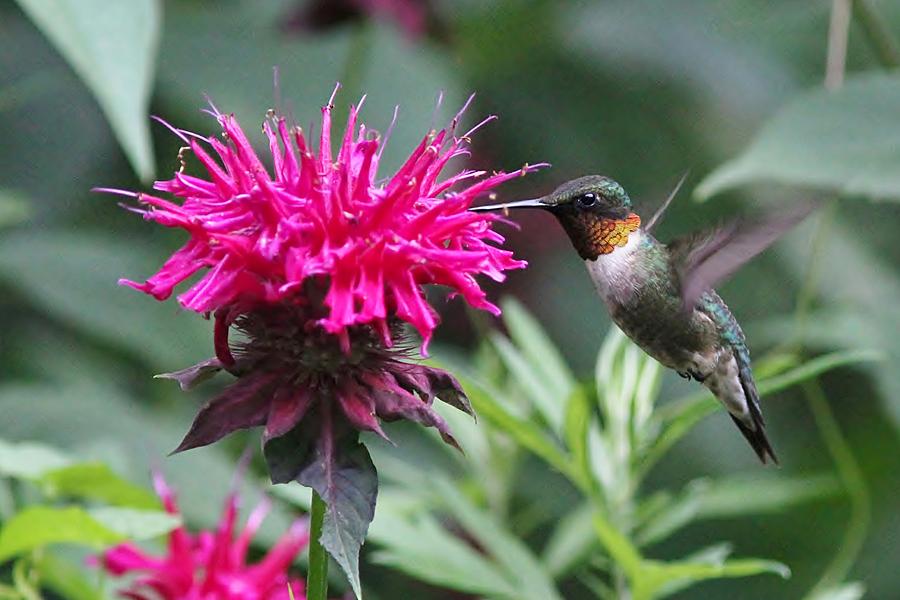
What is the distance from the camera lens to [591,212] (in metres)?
1.16

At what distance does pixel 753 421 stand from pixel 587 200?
28 centimetres

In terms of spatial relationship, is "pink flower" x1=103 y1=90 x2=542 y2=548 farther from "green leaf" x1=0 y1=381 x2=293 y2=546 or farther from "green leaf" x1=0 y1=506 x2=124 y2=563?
"green leaf" x1=0 y1=381 x2=293 y2=546

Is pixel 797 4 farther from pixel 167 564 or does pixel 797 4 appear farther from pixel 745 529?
pixel 167 564

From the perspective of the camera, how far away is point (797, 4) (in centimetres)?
264

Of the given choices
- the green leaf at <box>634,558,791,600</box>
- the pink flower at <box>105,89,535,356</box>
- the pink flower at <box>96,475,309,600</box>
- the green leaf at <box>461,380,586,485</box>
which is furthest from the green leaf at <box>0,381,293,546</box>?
the pink flower at <box>105,89,535,356</box>

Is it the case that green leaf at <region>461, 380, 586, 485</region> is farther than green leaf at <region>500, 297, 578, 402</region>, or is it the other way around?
green leaf at <region>500, 297, 578, 402</region>

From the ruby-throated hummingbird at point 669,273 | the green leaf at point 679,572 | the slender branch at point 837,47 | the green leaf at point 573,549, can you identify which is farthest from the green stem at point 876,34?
the green leaf at point 679,572

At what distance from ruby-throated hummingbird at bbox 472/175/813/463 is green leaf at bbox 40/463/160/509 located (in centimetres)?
41

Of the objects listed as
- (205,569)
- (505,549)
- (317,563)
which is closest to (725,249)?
(505,549)

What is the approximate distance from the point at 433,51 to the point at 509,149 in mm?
387

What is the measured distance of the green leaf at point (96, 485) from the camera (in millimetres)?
1099

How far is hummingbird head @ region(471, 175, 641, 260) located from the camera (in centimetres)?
115

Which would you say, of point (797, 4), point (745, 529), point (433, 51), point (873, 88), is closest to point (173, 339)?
point (433, 51)

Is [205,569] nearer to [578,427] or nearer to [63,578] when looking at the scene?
[63,578]
